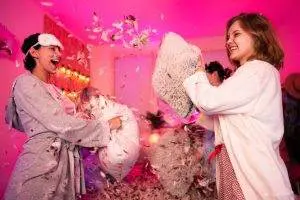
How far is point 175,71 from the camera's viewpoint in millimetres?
1364

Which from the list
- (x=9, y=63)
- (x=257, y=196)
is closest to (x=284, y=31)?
(x=9, y=63)

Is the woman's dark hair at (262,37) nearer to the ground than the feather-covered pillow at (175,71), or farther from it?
farther from it

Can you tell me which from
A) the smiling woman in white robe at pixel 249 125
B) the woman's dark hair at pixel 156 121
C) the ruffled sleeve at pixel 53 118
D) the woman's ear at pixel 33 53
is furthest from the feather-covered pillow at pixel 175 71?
the woman's dark hair at pixel 156 121

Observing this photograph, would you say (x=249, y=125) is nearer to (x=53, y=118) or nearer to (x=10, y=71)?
(x=53, y=118)

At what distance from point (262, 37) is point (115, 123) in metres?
0.93

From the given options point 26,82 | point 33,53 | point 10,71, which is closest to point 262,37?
point 26,82

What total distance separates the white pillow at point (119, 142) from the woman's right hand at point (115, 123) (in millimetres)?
23

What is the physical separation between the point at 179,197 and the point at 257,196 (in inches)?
50.0

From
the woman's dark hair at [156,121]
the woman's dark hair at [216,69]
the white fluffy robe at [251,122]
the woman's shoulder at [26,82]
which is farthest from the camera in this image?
the woman's dark hair at [156,121]

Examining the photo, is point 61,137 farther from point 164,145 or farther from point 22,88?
point 164,145

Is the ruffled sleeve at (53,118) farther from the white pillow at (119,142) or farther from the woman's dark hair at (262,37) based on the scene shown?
the woman's dark hair at (262,37)

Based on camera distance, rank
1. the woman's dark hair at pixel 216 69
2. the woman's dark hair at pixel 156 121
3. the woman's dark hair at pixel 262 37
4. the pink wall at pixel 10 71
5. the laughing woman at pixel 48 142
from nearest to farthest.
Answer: the woman's dark hair at pixel 262 37 < the laughing woman at pixel 48 142 < the woman's dark hair at pixel 216 69 < the pink wall at pixel 10 71 < the woman's dark hair at pixel 156 121

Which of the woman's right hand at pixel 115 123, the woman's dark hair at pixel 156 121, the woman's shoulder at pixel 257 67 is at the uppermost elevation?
the woman's shoulder at pixel 257 67

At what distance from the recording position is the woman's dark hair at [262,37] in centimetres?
147
